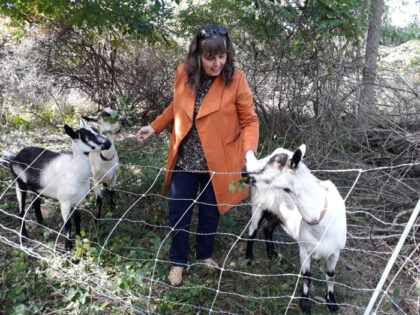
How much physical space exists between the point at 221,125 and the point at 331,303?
1561 mm

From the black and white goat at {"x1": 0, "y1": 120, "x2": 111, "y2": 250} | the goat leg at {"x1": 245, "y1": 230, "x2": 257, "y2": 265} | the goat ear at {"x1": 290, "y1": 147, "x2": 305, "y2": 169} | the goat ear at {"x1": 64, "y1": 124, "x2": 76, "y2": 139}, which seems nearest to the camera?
the goat ear at {"x1": 290, "y1": 147, "x2": 305, "y2": 169}

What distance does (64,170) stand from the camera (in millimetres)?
3121

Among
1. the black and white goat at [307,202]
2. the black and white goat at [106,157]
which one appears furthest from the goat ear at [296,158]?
the black and white goat at [106,157]

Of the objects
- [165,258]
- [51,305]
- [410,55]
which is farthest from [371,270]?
[410,55]

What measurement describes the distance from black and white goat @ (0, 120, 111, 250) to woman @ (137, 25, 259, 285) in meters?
0.61

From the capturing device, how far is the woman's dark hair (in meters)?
2.31

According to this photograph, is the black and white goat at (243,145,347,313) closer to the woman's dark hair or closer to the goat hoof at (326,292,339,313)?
the goat hoof at (326,292,339,313)

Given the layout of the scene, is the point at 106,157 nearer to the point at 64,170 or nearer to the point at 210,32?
the point at 64,170

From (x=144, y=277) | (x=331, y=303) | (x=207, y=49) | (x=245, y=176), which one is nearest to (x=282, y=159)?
(x=245, y=176)

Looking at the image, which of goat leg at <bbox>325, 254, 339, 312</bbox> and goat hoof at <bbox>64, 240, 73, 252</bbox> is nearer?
goat leg at <bbox>325, 254, 339, 312</bbox>

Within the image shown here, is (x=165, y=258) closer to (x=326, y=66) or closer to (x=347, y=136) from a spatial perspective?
(x=347, y=136)

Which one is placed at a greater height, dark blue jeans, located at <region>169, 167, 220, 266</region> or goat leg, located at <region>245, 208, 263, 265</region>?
dark blue jeans, located at <region>169, 167, 220, 266</region>

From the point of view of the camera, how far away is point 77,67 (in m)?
7.08

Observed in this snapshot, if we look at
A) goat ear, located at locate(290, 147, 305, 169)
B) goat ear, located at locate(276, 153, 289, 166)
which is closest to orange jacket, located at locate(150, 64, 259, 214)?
goat ear, located at locate(276, 153, 289, 166)
